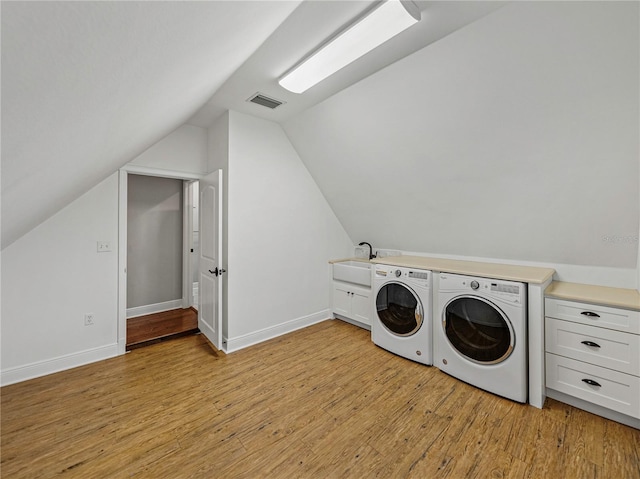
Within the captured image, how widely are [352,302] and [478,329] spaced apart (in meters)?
1.58

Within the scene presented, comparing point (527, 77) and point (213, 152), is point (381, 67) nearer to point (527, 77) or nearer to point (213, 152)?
point (527, 77)

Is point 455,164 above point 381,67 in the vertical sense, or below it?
below

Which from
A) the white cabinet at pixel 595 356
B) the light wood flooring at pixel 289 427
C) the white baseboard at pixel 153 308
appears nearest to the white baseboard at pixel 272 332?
the light wood flooring at pixel 289 427

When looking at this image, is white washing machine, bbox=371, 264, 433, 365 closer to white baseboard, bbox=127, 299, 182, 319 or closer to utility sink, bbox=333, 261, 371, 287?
utility sink, bbox=333, 261, 371, 287

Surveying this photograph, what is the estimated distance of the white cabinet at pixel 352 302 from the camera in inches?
137

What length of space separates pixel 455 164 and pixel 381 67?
1.03 meters

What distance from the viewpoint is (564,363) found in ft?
6.86

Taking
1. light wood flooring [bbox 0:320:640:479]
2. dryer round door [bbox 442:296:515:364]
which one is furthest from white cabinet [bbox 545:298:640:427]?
dryer round door [bbox 442:296:515:364]

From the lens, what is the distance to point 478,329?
238 centimetres

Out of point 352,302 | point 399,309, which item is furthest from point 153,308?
point 399,309

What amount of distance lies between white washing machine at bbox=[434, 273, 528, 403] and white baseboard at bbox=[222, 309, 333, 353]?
1641 mm

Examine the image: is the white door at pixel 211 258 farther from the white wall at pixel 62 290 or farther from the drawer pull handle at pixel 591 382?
the drawer pull handle at pixel 591 382

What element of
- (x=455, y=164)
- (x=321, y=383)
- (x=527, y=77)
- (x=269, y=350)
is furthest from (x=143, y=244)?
(x=527, y=77)

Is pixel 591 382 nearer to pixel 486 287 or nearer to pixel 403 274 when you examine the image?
pixel 486 287
